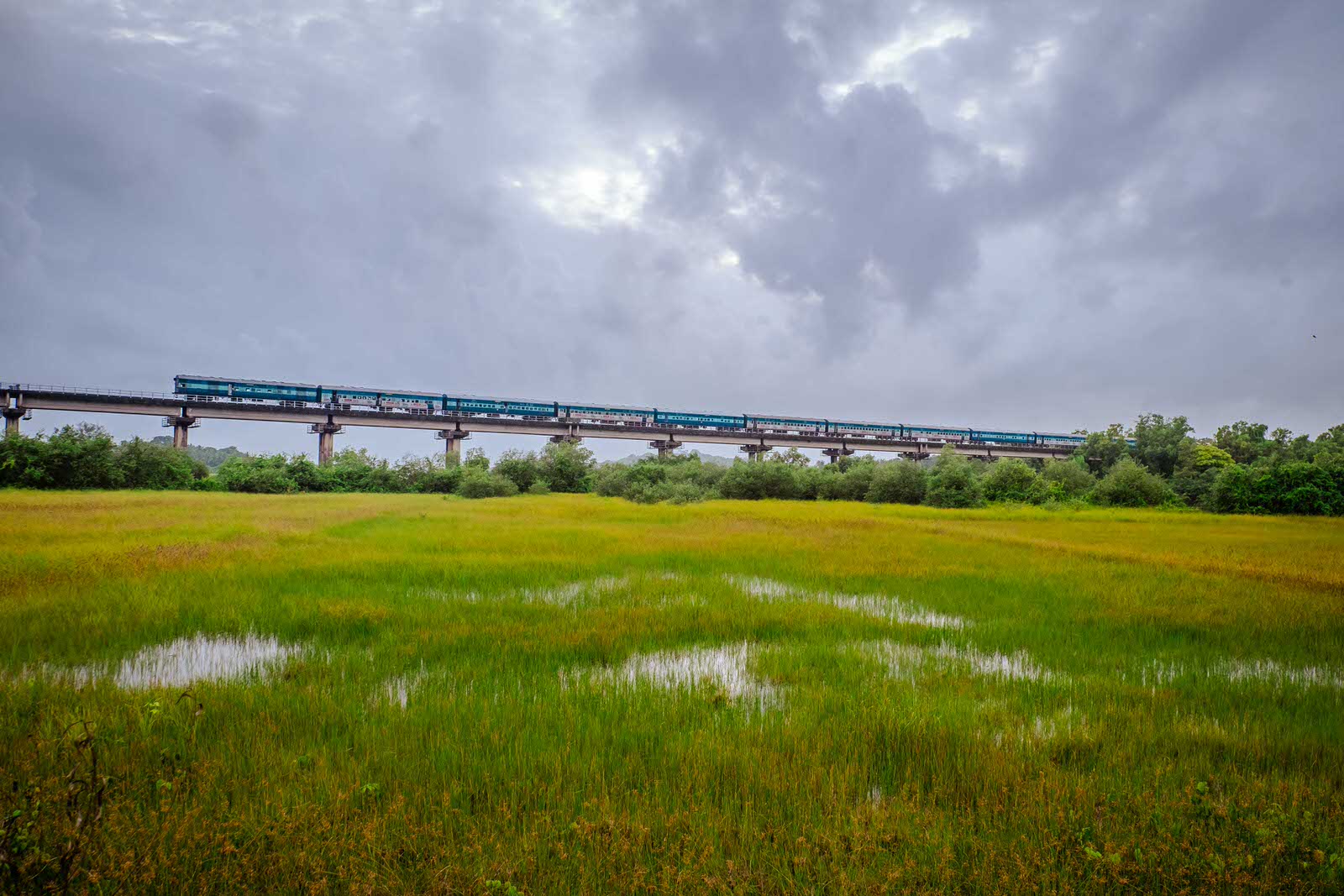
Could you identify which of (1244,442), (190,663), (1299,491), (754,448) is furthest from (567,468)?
(1244,442)

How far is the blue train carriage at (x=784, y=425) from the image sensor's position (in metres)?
65.5

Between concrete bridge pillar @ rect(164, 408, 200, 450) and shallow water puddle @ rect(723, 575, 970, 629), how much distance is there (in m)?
55.6

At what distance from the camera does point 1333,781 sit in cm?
375

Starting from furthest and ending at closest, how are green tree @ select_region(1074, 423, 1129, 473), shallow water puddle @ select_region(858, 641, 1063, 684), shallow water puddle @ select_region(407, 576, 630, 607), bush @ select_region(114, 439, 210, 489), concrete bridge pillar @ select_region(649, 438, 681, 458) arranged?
concrete bridge pillar @ select_region(649, 438, 681, 458), green tree @ select_region(1074, 423, 1129, 473), bush @ select_region(114, 439, 210, 489), shallow water puddle @ select_region(407, 576, 630, 607), shallow water puddle @ select_region(858, 641, 1063, 684)

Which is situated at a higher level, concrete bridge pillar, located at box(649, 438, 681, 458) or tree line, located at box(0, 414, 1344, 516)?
concrete bridge pillar, located at box(649, 438, 681, 458)

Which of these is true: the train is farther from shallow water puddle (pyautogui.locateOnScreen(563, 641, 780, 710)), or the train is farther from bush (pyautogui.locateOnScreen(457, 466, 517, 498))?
shallow water puddle (pyautogui.locateOnScreen(563, 641, 780, 710))

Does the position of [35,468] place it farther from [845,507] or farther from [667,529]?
[845,507]

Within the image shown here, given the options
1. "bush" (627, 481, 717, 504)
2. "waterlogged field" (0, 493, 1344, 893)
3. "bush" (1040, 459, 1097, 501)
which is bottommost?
"bush" (627, 481, 717, 504)

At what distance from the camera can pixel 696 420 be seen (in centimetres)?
6316

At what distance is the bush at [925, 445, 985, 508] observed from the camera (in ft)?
115

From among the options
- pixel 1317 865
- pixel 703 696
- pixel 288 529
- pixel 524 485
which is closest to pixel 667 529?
pixel 288 529

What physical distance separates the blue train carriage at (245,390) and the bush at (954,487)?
5161 centimetres

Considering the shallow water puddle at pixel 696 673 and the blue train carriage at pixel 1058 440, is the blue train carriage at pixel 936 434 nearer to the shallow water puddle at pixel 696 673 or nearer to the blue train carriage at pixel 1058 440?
the blue train carriage at pixel 1058 440

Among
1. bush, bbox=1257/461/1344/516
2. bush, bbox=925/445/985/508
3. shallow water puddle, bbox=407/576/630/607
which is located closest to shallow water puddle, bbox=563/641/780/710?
shallow water puddle, bbox=407/576/630/607
